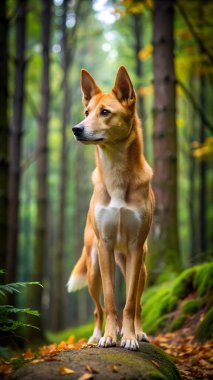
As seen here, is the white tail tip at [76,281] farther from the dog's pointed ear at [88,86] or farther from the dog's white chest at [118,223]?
the dog's pointed ear at [88,86]

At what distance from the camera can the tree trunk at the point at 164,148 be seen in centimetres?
848

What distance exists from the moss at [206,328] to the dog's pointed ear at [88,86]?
3.06 m

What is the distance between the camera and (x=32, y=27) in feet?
58.5

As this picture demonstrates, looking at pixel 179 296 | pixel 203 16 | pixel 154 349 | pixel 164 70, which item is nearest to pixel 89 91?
pixel 154 349

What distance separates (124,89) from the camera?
15.3 feet

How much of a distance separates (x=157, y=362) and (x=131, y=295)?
0.67 m

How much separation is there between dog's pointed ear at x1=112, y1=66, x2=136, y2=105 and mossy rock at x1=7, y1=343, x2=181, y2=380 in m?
2.45

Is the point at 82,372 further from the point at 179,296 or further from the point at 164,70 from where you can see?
the point at 164,70

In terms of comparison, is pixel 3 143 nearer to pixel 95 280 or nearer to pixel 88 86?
pixel 88 86

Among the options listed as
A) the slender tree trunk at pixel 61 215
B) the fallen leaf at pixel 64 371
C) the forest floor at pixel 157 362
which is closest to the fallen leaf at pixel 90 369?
the forest floor at pixel 157 362

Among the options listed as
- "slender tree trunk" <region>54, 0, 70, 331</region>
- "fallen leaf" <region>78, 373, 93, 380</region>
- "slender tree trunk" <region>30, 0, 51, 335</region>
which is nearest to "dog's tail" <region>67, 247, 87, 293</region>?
"fallen leaf" <region>78, 373, 93, 380</region>

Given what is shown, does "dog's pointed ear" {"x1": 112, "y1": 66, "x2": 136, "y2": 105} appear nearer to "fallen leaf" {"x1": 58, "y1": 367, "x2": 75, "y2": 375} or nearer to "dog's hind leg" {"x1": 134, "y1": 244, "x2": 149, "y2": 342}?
"dog's hind leg" {"x1": 134, "y1": 244, "x2": 149, "y2": 342}

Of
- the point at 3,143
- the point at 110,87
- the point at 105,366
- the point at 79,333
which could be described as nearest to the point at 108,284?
the point at 105,366

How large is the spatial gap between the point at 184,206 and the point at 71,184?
939cm
